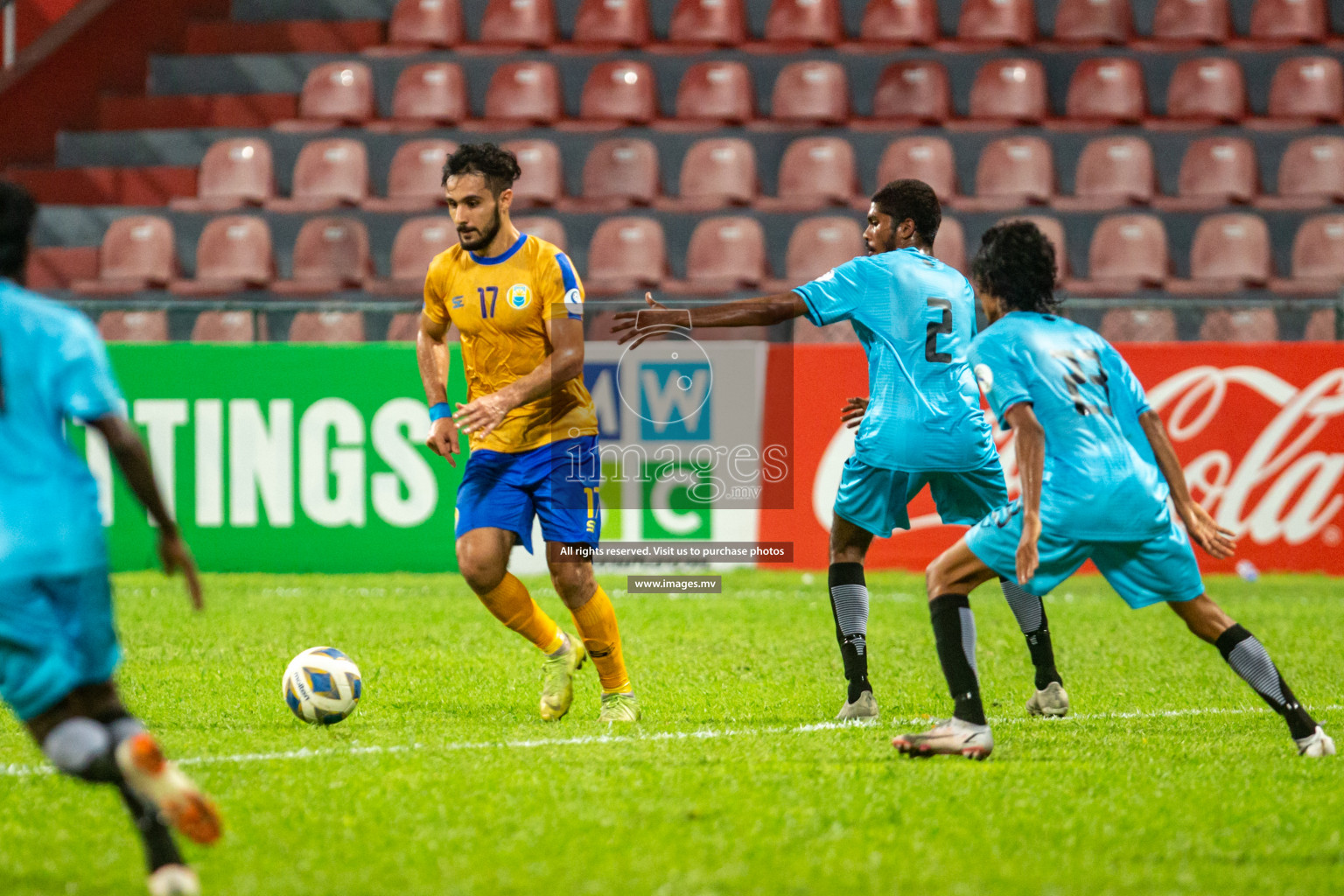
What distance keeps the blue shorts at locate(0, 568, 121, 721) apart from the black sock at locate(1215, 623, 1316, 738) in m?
3.71

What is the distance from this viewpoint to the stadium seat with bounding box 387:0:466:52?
17062 millimetres

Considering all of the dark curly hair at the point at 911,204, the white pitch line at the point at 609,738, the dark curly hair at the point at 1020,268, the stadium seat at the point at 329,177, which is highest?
the stadium seat at the point at 329,177

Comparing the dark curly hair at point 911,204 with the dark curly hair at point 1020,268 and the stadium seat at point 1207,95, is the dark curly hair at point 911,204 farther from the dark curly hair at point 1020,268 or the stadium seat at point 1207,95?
the stadium seat at point 1207,95

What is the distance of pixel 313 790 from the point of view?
4848mm

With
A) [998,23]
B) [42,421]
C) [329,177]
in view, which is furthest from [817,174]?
[42,421]

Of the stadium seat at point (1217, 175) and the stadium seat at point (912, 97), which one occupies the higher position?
the stadium seat at point (912, 97)

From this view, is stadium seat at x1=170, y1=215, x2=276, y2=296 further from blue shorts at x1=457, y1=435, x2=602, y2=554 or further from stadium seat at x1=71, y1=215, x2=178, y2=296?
blue shorts at x1=457, y1=435, x2=602, y2=554

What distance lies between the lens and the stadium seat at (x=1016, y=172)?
14.8m

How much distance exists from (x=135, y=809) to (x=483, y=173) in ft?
10.7

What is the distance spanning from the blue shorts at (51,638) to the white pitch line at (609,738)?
173 centimetres

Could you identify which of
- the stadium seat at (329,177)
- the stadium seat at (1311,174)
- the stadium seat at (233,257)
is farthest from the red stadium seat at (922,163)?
the stadium seat at (233,257)

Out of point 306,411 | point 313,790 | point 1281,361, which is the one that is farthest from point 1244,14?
point 313,790

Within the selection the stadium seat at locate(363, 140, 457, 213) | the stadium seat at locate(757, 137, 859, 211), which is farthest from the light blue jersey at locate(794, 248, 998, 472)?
the stadium seat at locate(363, 140, 457, 213)

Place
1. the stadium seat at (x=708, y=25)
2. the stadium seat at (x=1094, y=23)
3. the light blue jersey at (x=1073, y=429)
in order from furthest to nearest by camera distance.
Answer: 1. the stadium seat at (x=708, y=25)
2. the stadium seat at (x=1094, y=23)
3. the light blue jersey at (x=1073, y=429)
